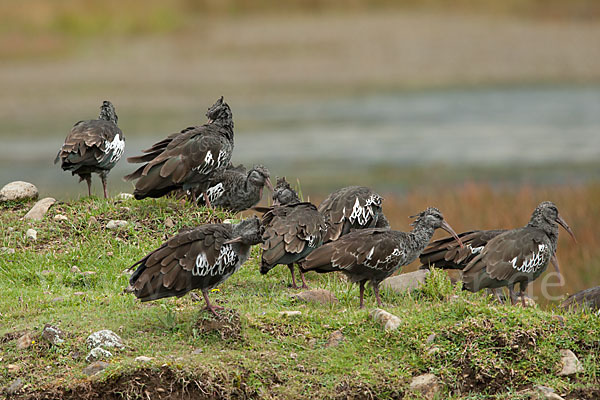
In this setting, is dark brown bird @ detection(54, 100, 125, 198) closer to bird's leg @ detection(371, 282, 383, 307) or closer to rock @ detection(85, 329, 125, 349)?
rock @ detection(85, 329, 125, 349)

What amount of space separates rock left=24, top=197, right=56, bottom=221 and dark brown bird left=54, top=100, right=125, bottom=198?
1.62ft

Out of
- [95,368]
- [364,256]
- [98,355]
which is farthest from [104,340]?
[364,256]

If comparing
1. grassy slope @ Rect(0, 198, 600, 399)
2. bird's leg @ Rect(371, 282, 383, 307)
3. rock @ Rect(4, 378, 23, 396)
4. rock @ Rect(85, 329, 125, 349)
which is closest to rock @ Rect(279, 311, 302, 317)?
grassy slope @ Rect(0, 198, 600, 399)

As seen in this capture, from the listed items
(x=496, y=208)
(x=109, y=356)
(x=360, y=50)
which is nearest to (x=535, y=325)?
(x=109, y=356)

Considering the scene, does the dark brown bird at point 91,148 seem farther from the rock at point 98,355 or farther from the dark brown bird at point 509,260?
the dark brown bird at point 509,260

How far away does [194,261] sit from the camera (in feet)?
24.4

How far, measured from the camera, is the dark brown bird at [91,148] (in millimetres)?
10523

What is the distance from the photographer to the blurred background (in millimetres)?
21719

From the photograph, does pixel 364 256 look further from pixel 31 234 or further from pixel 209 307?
pixel 31 234

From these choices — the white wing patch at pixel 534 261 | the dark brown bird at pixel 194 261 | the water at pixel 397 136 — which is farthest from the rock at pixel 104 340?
→ the water at pixel 397 136

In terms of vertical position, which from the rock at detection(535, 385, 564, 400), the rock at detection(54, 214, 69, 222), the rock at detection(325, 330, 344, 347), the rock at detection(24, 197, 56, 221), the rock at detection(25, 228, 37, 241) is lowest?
the rock at detection(535, 385, 564, 400)

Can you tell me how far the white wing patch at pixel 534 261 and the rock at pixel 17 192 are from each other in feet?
20.9

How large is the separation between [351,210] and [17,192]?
454 centimetres

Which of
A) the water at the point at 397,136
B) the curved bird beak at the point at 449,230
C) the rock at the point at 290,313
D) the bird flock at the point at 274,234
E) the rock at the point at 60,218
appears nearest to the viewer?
the bird flock at the point at 274,234
